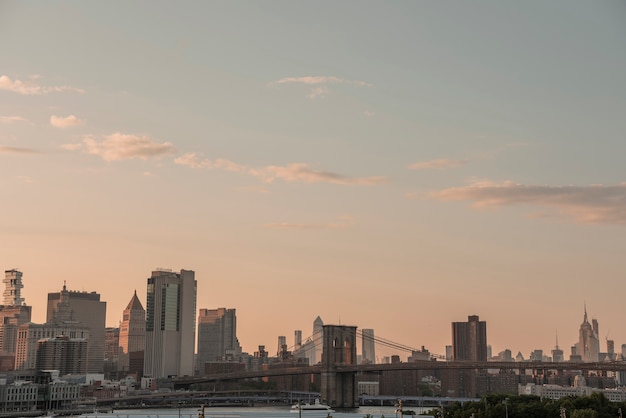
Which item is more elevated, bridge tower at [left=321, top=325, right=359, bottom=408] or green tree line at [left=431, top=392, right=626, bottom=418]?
bridge tower at [left=321, top=325, right=359, bottom=408]

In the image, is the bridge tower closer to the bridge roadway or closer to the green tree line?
the bridge roadway

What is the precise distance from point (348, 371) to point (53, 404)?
1758 inches

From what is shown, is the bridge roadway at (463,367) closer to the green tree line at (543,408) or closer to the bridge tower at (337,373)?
the bridge tower at (337,373)

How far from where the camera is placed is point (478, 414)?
9031cm

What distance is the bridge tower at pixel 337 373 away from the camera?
466ft

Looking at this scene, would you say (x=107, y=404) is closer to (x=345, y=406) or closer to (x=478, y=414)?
(x=345, y=406)

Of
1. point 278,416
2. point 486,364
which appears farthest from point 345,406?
point 486,364

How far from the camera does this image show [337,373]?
14375 cm

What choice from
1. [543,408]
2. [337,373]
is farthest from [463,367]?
[543,408]

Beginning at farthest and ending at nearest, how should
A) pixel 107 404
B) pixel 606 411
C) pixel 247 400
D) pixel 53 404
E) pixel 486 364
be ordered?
pixel 247 400 < pixel 107 404 < pixel 53 404 < pixel 486 364 < pixel 606 411

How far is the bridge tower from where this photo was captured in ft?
466

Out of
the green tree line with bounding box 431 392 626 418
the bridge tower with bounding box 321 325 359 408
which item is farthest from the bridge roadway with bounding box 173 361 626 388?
the green tree line with bounding box 431 392 626 418

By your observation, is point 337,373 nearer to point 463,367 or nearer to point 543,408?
point 463,367

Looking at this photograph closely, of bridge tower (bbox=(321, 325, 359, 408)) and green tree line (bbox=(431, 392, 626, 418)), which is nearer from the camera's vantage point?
green tree line (bbox=(431, 392, 626, 418))
